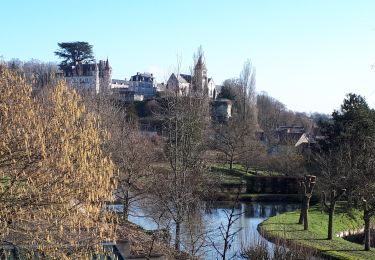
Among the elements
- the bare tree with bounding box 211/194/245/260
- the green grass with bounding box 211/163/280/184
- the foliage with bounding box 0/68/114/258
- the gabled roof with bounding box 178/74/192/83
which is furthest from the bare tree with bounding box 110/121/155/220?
the green grass with bounding box 211/163/280/184

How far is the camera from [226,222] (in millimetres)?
27375

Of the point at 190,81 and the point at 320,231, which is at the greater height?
the point at 190,81

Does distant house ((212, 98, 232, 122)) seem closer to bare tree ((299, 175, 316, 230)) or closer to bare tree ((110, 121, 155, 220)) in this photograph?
bare tree ((299, 175, 316, 230))

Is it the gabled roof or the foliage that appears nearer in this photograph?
the foliage

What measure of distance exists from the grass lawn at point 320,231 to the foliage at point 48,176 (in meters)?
12.9

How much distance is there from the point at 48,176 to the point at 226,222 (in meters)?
21.0

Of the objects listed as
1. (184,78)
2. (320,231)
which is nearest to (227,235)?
(184,78)

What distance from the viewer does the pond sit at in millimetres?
19531

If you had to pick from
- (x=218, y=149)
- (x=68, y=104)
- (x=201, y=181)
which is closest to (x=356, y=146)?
(x=201, y=181)

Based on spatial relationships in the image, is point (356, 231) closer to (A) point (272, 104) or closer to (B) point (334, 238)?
(B) point (334, 238)

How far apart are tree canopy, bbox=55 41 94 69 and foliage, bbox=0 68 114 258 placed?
69209 mm

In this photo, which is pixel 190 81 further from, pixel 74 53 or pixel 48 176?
pixel 74 53

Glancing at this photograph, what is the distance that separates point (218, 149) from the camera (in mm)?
48688

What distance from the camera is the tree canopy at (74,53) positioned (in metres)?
75.1
